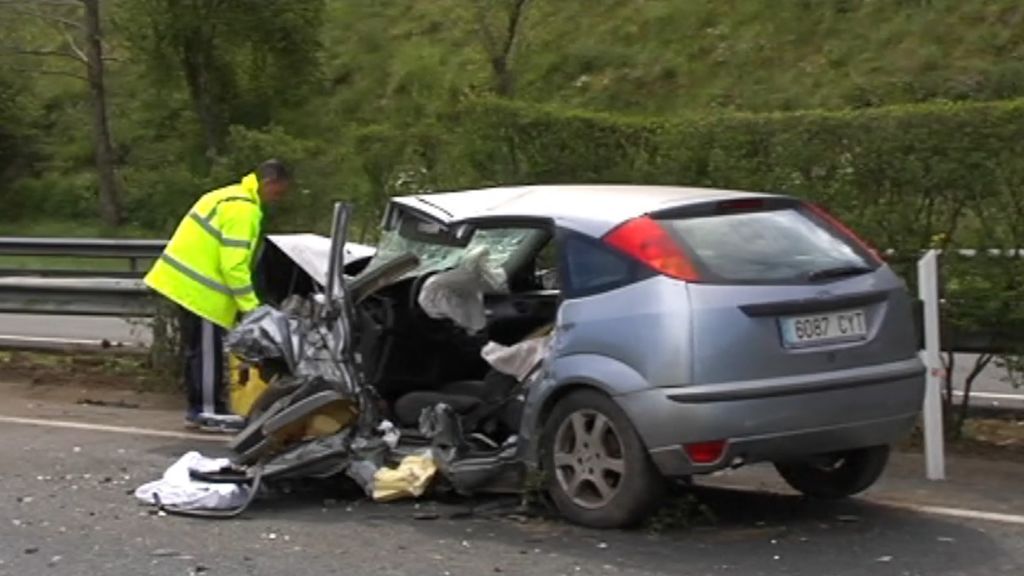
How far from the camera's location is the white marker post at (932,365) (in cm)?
873

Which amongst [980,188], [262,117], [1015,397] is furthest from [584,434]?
[262,117]

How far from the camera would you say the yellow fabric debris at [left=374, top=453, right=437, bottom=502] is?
27.5 feet

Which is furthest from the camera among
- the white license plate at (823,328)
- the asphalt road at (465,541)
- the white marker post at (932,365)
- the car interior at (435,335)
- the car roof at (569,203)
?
the white marker post at (932,365)

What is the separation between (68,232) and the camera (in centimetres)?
3014

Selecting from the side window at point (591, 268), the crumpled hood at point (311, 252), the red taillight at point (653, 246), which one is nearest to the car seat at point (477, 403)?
the side window at point (591, 268)

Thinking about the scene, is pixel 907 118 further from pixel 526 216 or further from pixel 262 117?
pixel 262 117

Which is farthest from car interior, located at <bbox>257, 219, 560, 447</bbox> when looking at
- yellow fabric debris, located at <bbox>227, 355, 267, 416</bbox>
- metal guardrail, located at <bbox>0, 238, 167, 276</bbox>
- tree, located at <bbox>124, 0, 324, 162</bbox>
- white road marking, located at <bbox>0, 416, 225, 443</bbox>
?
tree, located at <bbox>124, 0, 324, 162</bbox>

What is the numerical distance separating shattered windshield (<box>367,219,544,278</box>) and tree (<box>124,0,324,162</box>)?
20.2m

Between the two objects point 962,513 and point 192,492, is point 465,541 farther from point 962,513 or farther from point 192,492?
point 962,513

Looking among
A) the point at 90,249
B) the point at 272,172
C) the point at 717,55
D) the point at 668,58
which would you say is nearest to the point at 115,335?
the point at 90,249

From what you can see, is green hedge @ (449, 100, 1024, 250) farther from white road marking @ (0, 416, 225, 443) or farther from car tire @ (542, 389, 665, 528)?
car tire @ (542, 389, 665, 528)

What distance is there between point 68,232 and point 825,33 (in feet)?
40.9

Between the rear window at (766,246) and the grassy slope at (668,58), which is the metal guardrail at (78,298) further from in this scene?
the grassy slope at (668,58)

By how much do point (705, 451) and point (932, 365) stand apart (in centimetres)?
191
